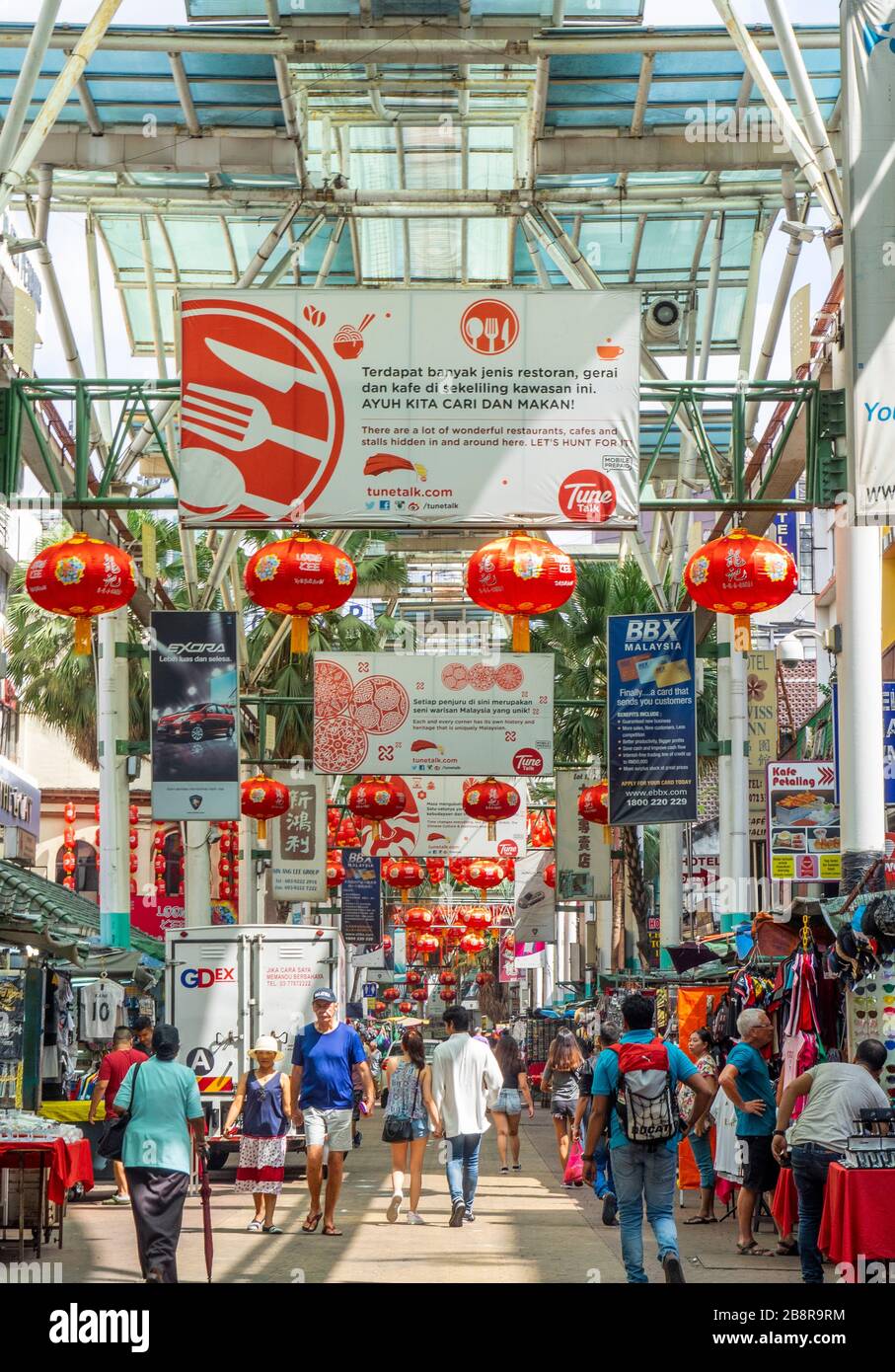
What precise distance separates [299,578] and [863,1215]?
7.17 metres

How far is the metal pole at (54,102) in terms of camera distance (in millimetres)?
15320

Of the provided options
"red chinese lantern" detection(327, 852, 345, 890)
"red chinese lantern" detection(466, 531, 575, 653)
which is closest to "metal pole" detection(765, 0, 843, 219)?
"red chinese lantern" detection(466, 531, 575, 653)

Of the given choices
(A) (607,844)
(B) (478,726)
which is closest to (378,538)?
(A) (607,844)

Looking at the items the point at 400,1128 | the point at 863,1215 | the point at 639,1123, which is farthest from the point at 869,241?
the point at 400,1128

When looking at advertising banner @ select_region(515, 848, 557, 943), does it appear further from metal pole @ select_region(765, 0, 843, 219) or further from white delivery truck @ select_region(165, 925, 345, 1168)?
metal pole @ select_region(765, 0, 843, 219)

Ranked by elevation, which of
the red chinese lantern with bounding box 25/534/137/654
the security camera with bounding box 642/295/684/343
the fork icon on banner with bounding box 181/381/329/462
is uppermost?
the security camera with bounding box 642/295/684/343

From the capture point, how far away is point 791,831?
946 inches

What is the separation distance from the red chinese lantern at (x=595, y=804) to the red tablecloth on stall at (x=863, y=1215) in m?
18.3

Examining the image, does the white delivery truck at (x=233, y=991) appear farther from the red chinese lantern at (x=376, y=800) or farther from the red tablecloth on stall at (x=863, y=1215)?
the red tablecloth on stall at (x=863, y=1215)

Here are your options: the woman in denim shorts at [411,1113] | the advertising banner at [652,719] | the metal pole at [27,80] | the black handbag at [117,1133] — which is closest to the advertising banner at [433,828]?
the advertising banner at [652,719]

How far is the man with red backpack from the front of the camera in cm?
1119

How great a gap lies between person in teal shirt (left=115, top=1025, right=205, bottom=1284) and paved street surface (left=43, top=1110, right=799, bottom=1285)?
1.61m

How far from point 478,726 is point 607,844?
6.19 metres
